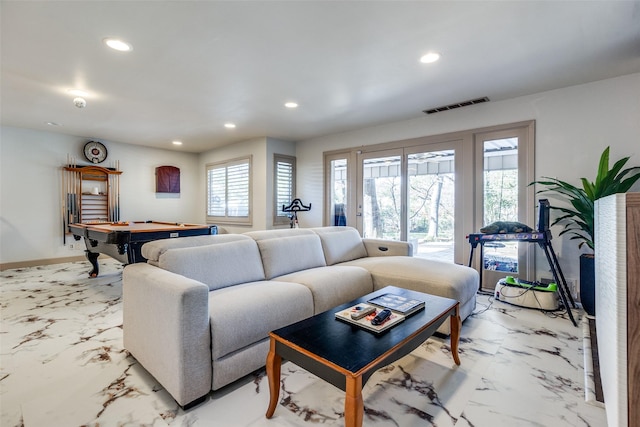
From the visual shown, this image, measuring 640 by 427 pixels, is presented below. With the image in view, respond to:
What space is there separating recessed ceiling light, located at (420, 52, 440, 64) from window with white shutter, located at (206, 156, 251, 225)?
3.90 meters

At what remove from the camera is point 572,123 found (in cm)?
315

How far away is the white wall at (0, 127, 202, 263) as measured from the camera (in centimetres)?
480

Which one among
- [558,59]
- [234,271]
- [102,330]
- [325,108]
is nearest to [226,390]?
[234,271]

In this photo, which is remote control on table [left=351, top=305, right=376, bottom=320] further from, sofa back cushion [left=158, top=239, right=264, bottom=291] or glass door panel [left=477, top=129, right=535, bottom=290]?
glass door panel [left=477, top=129, right=535, bottom=290]

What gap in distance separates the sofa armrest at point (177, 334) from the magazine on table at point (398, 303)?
3.20ft

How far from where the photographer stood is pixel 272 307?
190 cm

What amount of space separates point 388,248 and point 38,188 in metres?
5.87

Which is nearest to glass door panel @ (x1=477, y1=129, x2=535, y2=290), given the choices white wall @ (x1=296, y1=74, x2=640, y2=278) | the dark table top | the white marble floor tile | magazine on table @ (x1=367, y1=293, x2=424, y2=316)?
white wall @ (x1=296, y1=74, x2=640, y2=278)

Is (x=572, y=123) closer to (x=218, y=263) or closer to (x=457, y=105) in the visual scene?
(x=457, y=105)

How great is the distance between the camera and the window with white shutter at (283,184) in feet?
18.4

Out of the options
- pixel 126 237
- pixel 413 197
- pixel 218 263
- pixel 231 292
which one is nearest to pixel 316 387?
pixel 231 292

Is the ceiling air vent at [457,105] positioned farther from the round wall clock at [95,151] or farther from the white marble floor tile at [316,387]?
the round wall clock at [95,151]

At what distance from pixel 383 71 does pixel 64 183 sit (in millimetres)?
5777

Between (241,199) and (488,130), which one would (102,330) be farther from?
(488,130)
